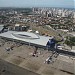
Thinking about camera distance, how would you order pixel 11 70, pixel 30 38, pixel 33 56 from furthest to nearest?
pixel 30 38 → pixel 33 56 → pixel 11 70

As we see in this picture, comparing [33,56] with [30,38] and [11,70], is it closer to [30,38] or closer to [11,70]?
[11,70]

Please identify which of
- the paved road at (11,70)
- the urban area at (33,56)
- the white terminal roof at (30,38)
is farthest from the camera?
the white terminal roof at (30,38)

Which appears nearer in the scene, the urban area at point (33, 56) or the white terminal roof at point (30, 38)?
the urban area at point (33, 56)

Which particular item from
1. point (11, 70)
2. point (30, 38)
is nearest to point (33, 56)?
point (11, 70)

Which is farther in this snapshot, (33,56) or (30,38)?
(30,38)

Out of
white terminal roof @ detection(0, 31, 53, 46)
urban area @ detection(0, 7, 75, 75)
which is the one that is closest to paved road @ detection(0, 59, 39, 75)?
urban area @ detection(0, 7, 75, 75)

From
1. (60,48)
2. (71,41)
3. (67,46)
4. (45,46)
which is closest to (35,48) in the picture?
(45,46)

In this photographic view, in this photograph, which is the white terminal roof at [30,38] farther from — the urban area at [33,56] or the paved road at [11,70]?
the paved road at [11,70]

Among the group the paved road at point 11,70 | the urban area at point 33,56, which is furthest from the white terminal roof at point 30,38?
the paved road at point 11,70

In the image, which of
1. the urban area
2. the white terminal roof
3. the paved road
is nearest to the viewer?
the paved road

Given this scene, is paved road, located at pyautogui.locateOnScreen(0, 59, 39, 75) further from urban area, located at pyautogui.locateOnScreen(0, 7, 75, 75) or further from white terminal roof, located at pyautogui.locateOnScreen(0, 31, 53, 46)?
white terminal roof, located at pyautogui.locateOnScreen(0, 31, 53, 46)

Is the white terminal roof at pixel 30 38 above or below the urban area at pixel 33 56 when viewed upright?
above
